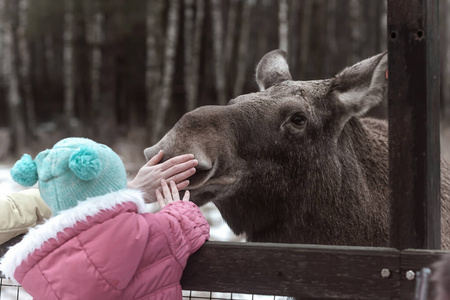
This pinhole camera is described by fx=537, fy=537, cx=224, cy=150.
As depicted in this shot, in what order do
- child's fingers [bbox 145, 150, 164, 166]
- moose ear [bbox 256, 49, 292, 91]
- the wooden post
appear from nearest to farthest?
the wooden post
child's fingers [bbox 145, 150, 164, 166]
moose ear [bbox 256, 49, 292, 91]

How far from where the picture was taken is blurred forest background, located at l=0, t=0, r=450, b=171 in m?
14.4

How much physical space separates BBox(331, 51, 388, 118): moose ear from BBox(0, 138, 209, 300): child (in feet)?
4.62

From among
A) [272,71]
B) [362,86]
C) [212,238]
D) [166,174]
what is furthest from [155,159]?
[212,238]

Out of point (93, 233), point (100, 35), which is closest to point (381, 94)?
point (93, 233)

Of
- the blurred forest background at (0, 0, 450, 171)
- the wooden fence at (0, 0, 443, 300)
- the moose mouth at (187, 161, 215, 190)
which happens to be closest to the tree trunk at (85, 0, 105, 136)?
the blurred forest background at (0, 0, 450, 171)

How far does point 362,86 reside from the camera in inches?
120

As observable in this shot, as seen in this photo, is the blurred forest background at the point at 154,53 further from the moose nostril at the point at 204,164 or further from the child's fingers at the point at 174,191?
the child's fingers at the point at 174,191

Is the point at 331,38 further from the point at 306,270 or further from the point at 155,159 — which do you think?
the point at 306,270

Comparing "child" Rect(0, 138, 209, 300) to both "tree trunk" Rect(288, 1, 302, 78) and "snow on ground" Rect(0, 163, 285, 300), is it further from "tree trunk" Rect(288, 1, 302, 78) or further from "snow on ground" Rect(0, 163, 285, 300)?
"tree trunk" Rect(288, 1, 302, 78)

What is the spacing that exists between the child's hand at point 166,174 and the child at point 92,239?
0.26 meters

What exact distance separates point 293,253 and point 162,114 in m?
11.2

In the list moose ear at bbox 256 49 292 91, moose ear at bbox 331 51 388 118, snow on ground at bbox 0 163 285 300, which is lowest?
snow on ground at bbox 0 163 285 300

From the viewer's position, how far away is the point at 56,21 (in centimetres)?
1983

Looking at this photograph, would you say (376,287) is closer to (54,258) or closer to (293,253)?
(293,253)
